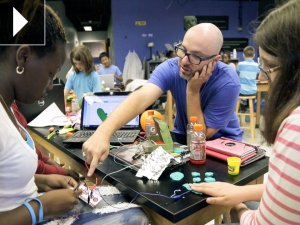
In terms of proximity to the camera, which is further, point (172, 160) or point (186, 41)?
point (186, 41)

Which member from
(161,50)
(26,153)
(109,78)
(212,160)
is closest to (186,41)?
(212,160)

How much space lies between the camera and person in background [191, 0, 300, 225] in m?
0.70

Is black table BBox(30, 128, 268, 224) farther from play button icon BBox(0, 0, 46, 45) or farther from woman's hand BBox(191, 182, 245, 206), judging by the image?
play button icon BBox(0, 0, 46, 45)

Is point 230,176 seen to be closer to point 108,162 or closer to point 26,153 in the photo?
point 108,162

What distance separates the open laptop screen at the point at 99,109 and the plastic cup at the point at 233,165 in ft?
2.68

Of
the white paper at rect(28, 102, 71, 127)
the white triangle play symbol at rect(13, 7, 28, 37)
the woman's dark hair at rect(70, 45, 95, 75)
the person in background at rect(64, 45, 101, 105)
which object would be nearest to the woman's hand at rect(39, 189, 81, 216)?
the white triangle play symbol at rect(13, 7, 28, 37)

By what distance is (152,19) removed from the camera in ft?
22.5

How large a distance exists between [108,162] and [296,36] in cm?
91

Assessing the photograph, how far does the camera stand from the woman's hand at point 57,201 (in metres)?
0.99

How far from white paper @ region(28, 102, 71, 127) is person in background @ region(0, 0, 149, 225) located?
106 centimetres

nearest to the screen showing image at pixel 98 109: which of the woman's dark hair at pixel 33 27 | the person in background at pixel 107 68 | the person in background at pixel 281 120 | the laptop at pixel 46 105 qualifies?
the laptop at pixel 46 105

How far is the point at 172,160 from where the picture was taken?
1228 millimetres

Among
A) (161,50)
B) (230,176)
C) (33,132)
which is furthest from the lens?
(161,50)

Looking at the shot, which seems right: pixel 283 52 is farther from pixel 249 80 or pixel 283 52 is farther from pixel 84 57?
pixel 249 80
